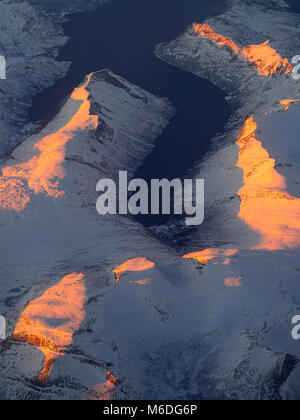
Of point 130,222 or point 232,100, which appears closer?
point 130,222

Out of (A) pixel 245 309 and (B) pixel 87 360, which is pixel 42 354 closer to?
(B) pixel 87 360

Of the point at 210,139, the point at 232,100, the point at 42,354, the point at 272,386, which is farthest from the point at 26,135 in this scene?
the point at 272,386
